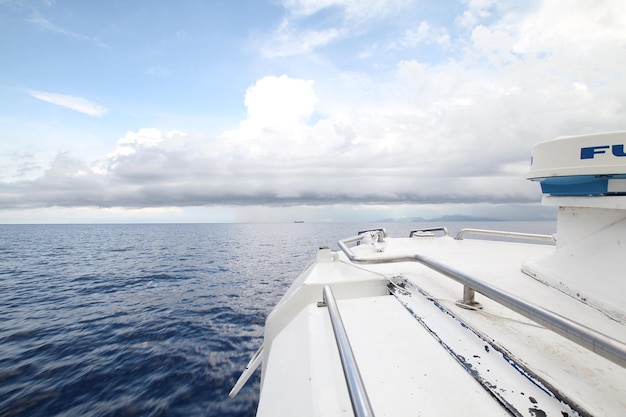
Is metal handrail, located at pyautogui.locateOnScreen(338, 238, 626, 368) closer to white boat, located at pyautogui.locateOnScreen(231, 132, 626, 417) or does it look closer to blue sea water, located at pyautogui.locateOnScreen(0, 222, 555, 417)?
white boat, located at pyautogui.locateOnScreen(231, 132, 626, 417)

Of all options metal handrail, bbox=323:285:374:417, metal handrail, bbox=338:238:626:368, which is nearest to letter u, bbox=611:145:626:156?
metal handrail, bbox=338:238:626:368

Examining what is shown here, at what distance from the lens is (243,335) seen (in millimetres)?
8141

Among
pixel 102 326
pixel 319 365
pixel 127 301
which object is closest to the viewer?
pixel 319 365

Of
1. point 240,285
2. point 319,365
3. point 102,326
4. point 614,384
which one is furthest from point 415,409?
point 240,285

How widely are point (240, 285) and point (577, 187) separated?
14959 millimetres

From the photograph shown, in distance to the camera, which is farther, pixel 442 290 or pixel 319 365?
pixel 442 290

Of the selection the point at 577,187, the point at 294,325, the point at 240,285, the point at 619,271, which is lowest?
the point at 240,285

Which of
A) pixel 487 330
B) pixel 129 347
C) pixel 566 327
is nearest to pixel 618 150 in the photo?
pixel 487 330

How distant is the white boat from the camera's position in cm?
122

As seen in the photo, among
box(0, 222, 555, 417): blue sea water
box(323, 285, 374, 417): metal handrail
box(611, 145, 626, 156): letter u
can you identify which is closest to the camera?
box(323, 285, 374, 417): metal handrail

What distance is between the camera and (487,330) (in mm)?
1846

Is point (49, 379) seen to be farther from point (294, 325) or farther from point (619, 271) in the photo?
point (619, 271)

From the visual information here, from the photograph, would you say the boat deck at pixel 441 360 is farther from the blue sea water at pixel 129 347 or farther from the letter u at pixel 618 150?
the blue sea water at pixel 129 347

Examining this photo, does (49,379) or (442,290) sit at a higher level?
(442,290)
